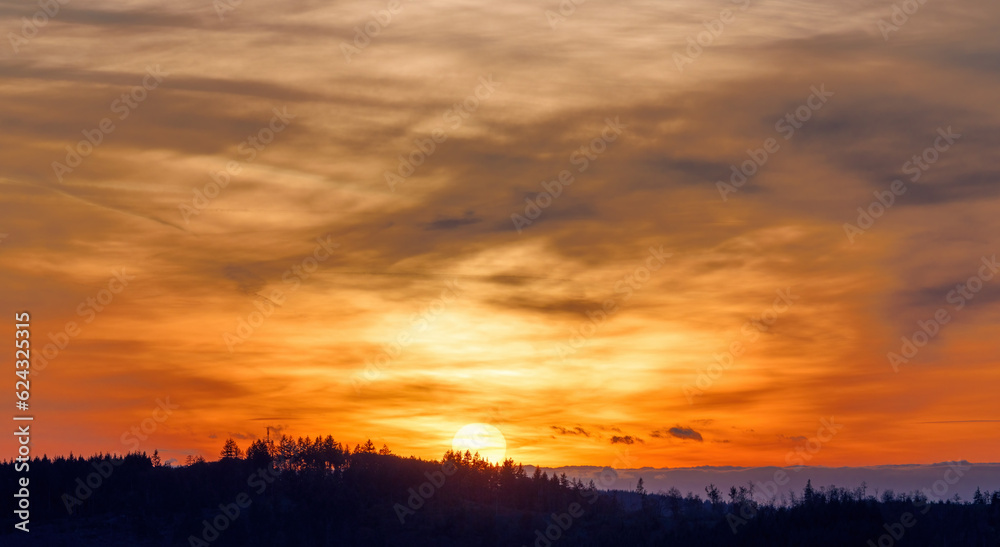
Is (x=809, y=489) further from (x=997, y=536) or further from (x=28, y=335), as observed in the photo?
(x=28, y=335)

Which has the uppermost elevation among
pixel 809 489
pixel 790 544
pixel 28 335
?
pixel 28 335

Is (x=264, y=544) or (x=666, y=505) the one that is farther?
(x=666, y=505)

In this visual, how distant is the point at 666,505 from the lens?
85000mm

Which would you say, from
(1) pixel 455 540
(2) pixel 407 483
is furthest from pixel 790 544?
(2) pixel 407 483

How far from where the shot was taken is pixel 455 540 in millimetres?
79250

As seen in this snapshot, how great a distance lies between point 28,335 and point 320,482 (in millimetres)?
39203

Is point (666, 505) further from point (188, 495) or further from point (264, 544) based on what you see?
point (188, 495)

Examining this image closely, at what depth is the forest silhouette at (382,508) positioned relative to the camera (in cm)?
6756

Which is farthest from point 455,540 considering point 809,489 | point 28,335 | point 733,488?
point 28,335

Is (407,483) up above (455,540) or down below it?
above

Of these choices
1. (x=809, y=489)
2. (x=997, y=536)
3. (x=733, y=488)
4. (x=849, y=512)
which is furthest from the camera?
(x=733, y=488)

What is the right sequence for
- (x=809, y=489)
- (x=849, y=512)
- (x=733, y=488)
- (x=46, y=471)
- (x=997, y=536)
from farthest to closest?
1. (x=46, y=471)
2. (x=733, y=488)
3. (x=809, y=489)
4. (x=849, y=512)
5. (x=997, y=536)

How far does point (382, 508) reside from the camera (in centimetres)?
8450

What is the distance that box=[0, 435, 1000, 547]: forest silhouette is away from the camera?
67.6 m
